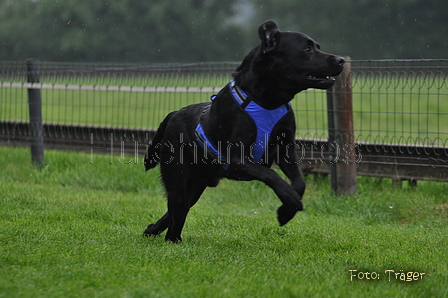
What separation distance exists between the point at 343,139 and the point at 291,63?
3.22 metres

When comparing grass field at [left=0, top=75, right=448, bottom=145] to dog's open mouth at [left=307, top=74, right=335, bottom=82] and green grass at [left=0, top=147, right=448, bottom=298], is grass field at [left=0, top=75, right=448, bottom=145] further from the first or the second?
dog's open mouth at [left=307, top=74, right=335, bottom=82]

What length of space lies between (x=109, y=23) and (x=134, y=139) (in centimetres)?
2461

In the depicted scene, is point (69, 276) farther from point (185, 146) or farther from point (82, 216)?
point (82, 216)

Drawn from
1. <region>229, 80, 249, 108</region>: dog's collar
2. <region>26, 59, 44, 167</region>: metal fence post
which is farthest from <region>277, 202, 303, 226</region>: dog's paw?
<region>26, 59, 44, 167</region>: metal fence post

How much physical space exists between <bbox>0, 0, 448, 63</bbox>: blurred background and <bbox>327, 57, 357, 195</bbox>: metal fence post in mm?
23216

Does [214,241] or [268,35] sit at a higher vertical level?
[268,35]

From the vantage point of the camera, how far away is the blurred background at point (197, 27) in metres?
30.0

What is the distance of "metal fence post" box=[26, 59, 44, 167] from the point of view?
9195 millimetres

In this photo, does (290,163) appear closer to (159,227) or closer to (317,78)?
(317,78)

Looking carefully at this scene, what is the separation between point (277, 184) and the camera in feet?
13.2

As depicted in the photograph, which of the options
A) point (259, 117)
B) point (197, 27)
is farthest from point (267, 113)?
point (197, 27)

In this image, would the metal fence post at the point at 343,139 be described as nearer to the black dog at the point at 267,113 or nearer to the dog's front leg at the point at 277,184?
the black dog at the point at 267,113

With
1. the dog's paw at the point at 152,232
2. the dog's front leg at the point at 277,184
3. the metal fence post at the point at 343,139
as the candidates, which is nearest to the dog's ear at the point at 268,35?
the dog's front leg at the point at 277,184

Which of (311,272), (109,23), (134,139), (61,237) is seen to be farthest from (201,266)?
(109,23)
